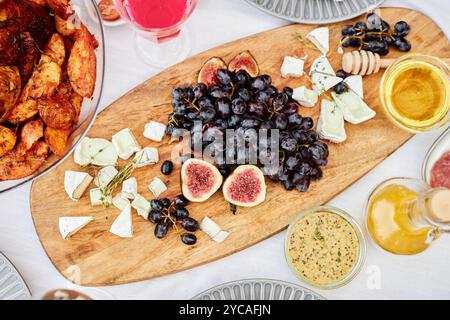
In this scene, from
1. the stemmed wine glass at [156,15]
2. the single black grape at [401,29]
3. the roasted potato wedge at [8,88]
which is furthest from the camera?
the single black grape at [401,29]

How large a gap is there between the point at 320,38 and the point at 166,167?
601 mm

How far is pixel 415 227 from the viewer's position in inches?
53.9

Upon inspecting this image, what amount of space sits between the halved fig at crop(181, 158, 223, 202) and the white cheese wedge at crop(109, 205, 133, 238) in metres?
0.18

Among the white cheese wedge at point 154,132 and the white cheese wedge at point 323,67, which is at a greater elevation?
the white cheese wedge at point 323,67

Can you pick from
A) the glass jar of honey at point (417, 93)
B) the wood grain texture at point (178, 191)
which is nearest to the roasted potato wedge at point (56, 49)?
the wood grain texture at point (178, 191)

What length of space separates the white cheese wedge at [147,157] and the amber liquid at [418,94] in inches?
27.5

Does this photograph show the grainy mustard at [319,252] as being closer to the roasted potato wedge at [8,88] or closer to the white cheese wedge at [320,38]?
the white cheese wedge at [320,38]

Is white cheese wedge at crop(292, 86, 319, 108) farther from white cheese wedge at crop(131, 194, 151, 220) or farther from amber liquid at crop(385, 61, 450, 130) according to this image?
white cheese wedge at crop(131, 194, 151, 220)

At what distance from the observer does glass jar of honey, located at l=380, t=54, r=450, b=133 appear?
1446 mm

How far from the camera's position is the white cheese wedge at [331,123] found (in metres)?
1.43

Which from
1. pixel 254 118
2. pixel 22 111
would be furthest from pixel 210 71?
pixel 22 111

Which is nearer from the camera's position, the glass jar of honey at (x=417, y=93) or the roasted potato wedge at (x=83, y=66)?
the roasted potato wedge at (x=83, y=66)

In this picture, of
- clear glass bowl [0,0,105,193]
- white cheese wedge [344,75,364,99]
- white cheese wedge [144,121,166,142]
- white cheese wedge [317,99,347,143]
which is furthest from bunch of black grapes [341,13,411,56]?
clear glass bowl [0,0,105,193]

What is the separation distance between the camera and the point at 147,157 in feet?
4.76
